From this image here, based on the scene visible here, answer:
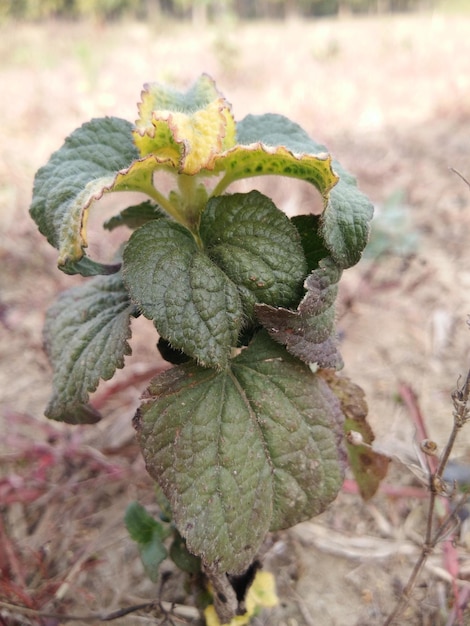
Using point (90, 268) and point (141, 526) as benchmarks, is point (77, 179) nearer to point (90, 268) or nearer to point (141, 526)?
point (90, 268)

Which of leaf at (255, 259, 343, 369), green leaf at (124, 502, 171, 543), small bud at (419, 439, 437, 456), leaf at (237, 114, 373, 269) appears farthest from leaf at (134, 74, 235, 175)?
green leaf at (124, 502, 171, 543)

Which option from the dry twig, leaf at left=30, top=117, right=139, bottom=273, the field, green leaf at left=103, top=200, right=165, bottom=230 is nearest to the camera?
leaf at left=30, top=117, right=139, bottom=273

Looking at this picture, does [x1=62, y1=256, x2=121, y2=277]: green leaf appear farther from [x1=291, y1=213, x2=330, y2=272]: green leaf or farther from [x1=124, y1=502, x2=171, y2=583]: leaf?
[x1=124, y1=502, x2=171, y2=583]: leaf

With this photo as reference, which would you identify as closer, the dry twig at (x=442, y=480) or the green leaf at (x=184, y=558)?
the dry twig at (x=442, y=480)

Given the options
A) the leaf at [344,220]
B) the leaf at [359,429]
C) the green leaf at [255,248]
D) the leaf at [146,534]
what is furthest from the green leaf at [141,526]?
the leaf at [344,220]

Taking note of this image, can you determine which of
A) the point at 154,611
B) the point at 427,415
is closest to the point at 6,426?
the point at 154,611

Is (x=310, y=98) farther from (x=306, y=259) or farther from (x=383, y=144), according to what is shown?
(x=306, y=259)

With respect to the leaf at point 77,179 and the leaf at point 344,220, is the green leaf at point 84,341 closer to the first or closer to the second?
the leaf at point 77,179
